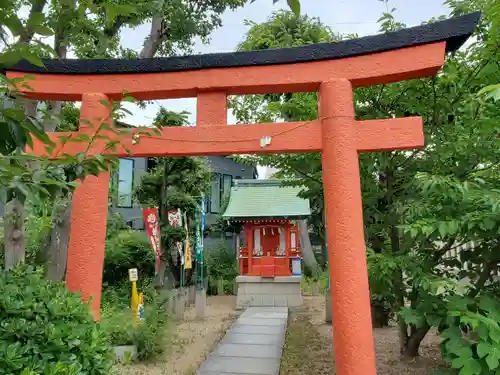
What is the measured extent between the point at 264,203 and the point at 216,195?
239 inches

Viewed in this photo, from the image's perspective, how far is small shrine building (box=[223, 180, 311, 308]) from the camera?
13.1 metres

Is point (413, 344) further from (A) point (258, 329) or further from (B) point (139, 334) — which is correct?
(B) point (139, 334)

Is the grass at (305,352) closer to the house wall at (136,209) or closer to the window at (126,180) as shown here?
the window at (126,180)

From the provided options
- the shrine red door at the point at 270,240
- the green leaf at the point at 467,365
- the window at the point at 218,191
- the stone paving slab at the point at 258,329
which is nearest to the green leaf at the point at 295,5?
the green leaf at the point at 467,365

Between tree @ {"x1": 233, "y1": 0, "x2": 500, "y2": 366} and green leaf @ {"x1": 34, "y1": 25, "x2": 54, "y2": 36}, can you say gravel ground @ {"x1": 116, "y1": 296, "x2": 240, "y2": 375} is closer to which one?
tree @ {"x1": 233, "y1": 0, "x2": 500, "y2": 366}

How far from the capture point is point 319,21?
1661 cm

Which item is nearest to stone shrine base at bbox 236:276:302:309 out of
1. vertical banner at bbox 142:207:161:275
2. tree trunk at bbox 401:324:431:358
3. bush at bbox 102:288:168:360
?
vertical banner at bbox 142:207:161:275

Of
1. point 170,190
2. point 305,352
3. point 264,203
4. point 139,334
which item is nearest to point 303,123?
point 305,352

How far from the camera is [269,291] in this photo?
1331 cm

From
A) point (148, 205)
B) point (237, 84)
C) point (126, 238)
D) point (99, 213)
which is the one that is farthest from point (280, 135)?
point (126, 238)

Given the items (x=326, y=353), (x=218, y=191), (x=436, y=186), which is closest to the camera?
(x=436, y=186)

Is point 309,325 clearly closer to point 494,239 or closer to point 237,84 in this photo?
point 494,239

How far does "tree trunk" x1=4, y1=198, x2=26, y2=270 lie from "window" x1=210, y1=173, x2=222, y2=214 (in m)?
14.0

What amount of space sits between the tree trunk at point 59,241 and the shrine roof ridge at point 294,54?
3368 mm
